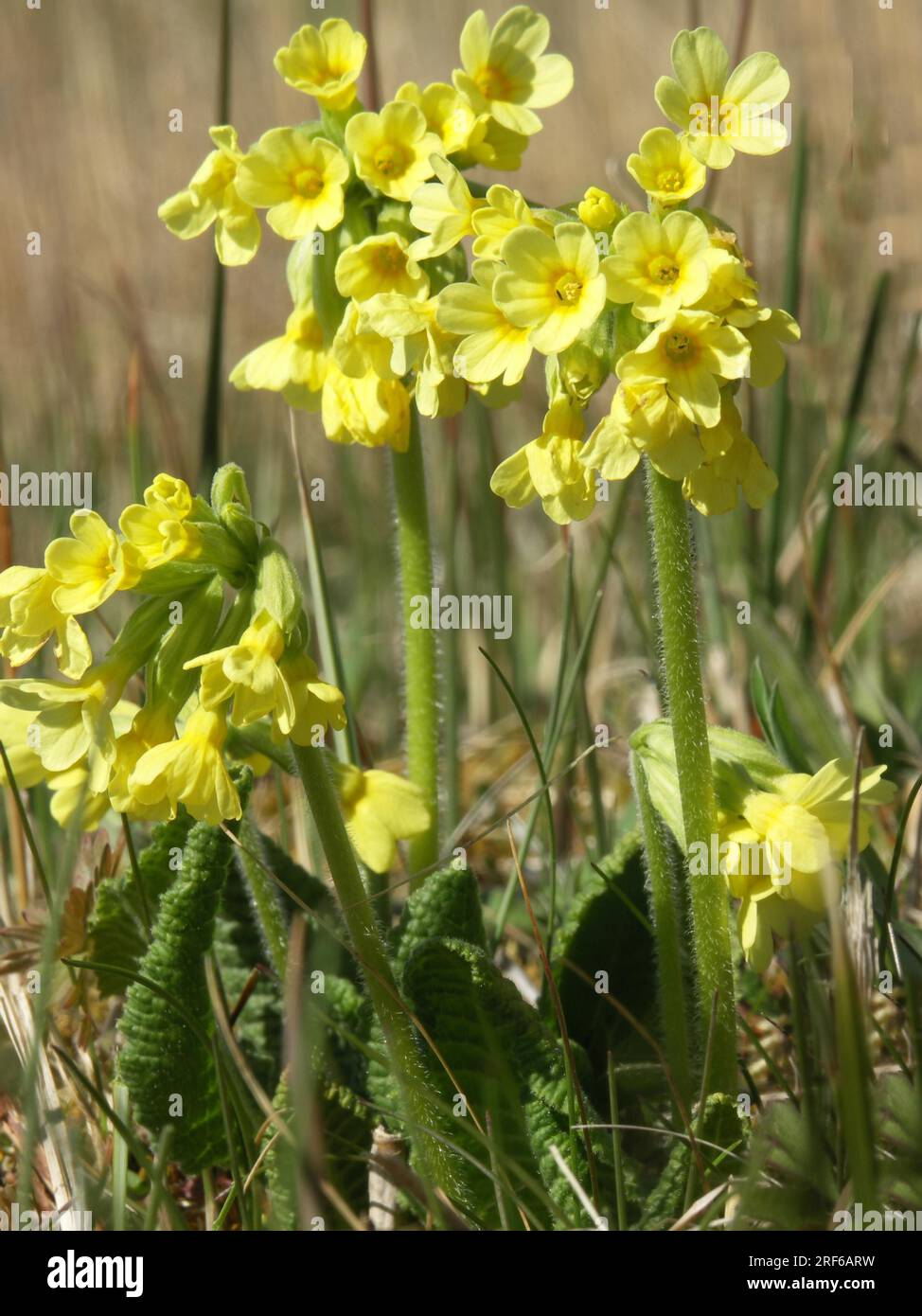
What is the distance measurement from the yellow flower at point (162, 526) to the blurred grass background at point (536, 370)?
3.04 feet

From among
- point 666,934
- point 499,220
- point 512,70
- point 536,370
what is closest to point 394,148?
point 512,70

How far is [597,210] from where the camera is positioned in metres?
1.53

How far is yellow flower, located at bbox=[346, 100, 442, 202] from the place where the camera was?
6.00 feet

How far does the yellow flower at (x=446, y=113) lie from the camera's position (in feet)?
6.21

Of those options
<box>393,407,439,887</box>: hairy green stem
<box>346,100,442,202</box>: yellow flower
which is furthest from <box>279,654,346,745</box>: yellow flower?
<box>346,100,442,202</box>: yellow flower

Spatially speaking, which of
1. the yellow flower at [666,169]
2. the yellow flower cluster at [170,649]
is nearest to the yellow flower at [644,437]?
the yellow flower at [666,169]

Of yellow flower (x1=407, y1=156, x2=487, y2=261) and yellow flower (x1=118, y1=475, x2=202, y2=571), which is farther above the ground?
yellow flower (x1=407, y1=156, x2=487, y2=261)

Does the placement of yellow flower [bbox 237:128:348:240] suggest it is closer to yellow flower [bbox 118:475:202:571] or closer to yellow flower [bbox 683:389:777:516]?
yellow flower [bbox 118:475:202:571]

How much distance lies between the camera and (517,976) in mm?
2359

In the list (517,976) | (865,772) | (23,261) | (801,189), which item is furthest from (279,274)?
(865,772)

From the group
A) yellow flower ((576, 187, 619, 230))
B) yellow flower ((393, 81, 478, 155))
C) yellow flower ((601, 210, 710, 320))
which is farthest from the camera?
yellow flower ((393, 81, 478, 155))

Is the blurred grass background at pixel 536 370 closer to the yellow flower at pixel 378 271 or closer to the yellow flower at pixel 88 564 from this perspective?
the yellow flower at pixel 378 271

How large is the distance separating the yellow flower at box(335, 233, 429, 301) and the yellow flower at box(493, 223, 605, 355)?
0.29 m

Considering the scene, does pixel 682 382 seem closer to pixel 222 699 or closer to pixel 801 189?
pixel 222 699
